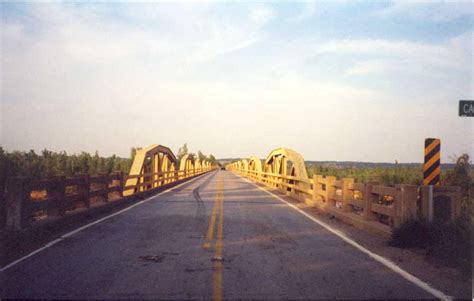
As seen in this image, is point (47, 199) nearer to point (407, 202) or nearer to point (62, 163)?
point (407, 202)

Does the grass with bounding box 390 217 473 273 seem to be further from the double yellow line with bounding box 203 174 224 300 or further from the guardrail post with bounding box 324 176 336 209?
the guardrail post with bounding box 324 176 336 209

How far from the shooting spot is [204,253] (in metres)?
8.28

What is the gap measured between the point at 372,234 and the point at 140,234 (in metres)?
5.65

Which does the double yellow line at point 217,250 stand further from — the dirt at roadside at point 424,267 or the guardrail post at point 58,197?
the guardrail post at point 58,197

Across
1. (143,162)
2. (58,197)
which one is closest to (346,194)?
(58,197)

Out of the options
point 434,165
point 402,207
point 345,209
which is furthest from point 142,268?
point 345,209

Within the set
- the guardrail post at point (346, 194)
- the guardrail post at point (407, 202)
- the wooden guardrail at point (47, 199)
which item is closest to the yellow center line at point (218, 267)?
the guardrail post at point (407, 202)

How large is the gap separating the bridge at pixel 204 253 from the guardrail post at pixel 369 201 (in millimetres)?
26

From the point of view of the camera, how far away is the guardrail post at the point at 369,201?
11.5 metres

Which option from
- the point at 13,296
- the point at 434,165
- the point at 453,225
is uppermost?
the point at 434,165

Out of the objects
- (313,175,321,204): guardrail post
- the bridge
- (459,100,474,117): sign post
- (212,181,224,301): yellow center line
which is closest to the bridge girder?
the bridge

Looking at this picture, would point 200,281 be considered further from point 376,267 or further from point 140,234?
point 140,234

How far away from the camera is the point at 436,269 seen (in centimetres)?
736

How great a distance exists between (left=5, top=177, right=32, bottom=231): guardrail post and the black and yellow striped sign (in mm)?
9208
